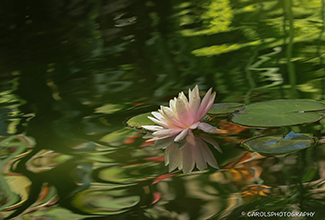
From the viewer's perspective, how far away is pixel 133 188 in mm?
949

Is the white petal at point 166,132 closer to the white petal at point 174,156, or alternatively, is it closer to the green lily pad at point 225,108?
the white petal at point 174,156

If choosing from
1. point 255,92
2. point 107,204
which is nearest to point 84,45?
point 255,92

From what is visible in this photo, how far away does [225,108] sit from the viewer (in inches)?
52.5

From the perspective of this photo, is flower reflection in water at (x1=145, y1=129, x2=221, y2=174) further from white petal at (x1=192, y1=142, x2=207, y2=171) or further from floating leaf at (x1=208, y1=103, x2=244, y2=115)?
floating leaf at (x1=208, y1=103, x2=244, y2=115)

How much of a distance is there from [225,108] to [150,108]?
0.30 m

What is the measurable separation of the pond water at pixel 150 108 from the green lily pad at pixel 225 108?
40 millimetres

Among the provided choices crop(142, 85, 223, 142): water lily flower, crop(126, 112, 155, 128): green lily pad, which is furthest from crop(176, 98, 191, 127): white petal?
crop(126, 112, 155, 128): green lily pad

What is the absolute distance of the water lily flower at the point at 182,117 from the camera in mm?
1145

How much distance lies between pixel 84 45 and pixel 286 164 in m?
2.13

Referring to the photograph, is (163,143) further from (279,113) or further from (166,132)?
(279,113)

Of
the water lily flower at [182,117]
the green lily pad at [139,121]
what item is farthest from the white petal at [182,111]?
A: the green lily pad at [139,121]

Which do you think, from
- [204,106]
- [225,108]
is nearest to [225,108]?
[225,108]

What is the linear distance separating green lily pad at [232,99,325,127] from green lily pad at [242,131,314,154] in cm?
11

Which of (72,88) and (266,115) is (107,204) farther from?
(72,88)
